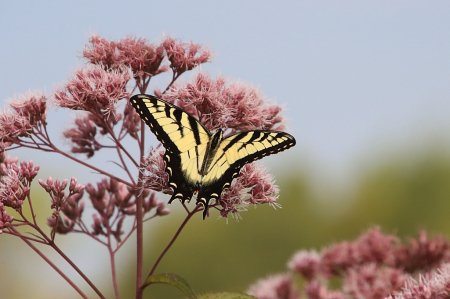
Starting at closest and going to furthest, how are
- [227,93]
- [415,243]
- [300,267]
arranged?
1. [227,93]
2. [415,243]
3. [300,267]

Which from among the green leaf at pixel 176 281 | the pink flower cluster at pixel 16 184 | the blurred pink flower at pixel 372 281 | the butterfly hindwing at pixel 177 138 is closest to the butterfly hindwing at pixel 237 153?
the butterfly hindwing at pixel 177 138

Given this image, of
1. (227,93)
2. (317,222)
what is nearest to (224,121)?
(227,93)

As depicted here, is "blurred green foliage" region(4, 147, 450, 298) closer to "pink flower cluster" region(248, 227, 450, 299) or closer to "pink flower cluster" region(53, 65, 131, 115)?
"pink flower cluster" region(248, 227, 450, 299)

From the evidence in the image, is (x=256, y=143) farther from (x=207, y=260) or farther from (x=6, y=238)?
(x=207, y=260)

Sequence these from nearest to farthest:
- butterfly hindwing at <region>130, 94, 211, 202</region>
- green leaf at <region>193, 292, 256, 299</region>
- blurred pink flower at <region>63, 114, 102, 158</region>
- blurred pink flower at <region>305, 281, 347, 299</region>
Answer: green leaf at <region>193, 292, 256, 299</region> → butterfly hindwing at <region>130, 94, 211, 202</region> → blurred pink flower at <region>63, 114, 102, 158</region> → blurred pink flower at <region>305, 281, 347, 299</region>

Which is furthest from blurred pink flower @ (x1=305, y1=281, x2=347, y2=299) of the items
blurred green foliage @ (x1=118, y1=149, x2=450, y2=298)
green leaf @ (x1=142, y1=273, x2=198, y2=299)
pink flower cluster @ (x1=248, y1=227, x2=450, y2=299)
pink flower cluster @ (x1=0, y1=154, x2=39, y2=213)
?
blurred green foliage @ (x1=118, y1=149, x2=450, y2=298)

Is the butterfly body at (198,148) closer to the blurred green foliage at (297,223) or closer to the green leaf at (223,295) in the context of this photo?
the green leaf at (223,295)

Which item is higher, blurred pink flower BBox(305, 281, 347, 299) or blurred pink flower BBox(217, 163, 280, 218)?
blurred pink flower BBox(217, 163, 280, 218)
